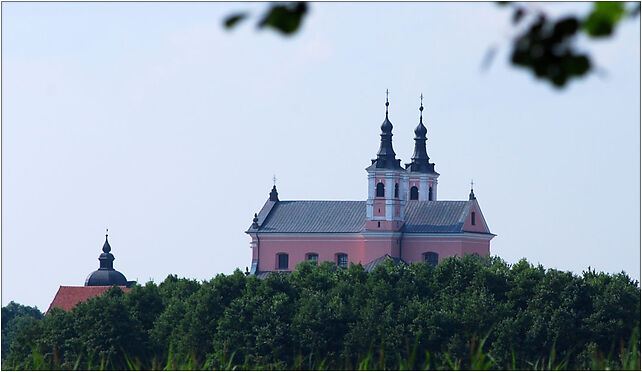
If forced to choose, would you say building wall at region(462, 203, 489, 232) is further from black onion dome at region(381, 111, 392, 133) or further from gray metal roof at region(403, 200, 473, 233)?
black onion dome at region(381, 111, 392, 133)

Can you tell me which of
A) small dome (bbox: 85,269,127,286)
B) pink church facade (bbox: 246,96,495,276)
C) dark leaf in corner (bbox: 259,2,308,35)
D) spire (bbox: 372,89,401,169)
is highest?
spire (bbox: 372,89,401,169)

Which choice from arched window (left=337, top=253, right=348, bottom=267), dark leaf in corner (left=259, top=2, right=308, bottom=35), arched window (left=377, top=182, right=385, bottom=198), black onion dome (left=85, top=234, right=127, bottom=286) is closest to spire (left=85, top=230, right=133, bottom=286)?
black onion dome (left=85, top=234, right=127, bottom=286)

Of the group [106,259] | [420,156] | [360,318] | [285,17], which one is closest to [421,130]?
[420,156]

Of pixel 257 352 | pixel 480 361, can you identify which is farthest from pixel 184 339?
pixel 480 361

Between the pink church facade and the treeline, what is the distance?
131ft

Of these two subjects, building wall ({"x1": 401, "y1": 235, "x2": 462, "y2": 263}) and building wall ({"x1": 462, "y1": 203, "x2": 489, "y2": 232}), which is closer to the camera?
building wall ({"x1": 401, "y1": 235, "x2": 462, "y2": 263})

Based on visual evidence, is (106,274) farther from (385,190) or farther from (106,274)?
(385,190)

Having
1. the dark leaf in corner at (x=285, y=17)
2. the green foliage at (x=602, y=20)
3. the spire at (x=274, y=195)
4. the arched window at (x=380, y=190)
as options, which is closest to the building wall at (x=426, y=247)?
the arched window at (x=380, y=190)

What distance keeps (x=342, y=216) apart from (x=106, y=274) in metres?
20.7

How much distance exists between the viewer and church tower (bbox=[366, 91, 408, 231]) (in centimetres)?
9125

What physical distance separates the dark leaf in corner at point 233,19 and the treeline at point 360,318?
34.8 m

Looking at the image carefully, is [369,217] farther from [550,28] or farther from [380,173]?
[550,28]

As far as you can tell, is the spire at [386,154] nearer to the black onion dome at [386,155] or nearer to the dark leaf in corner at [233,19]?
the black onion dome at [386,155]

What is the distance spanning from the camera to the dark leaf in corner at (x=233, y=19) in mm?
4043
